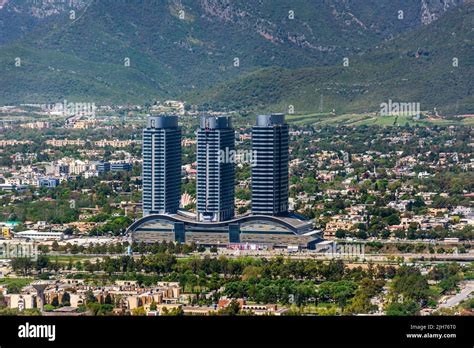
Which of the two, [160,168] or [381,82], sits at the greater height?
[381,82]

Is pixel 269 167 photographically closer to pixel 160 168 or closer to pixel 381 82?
pixel 160 168

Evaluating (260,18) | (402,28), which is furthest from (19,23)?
(402,28)

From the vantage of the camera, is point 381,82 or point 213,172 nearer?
point 213,172

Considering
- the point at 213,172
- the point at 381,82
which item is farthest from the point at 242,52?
the point at 213,172

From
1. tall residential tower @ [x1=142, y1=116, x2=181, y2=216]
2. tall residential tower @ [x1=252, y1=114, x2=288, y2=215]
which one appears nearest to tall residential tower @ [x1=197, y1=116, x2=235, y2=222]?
tall residential tower @ [x1=252, y1=114, x2=288, y2=215]

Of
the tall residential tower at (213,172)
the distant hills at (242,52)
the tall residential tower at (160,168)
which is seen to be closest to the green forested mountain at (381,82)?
the distant hills at (242,52)
